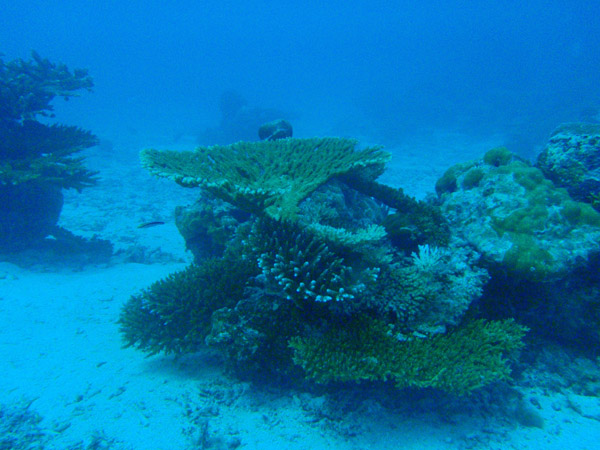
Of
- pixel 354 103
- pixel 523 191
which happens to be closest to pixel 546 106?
pixel 354 103

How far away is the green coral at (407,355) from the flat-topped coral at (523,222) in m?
0.80

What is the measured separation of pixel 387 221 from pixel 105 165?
22.1 meters

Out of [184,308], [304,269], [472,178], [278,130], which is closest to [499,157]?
[472,178]

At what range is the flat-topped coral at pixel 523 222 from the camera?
3.61 m

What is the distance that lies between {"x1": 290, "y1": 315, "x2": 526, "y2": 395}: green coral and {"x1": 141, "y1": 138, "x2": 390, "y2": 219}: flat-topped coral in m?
1.56

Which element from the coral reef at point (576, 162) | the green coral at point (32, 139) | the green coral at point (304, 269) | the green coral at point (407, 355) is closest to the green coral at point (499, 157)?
the coral reef at point (576, 162)

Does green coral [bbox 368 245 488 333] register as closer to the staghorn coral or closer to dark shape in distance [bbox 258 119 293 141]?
the staghorn coral

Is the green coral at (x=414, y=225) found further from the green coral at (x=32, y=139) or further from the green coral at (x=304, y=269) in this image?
the green coral at (x=32, y=139)

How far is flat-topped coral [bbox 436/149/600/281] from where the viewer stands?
3609 mm

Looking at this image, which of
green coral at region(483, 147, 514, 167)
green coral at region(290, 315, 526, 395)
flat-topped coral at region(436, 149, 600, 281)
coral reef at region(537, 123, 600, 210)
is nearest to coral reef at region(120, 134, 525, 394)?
green coral at region(290, 315, 526, 395)

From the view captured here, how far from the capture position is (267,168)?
15.9 ft

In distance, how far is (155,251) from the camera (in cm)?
934

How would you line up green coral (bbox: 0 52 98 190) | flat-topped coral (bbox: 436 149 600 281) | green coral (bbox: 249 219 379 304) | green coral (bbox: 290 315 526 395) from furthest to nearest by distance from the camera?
green coral (bbox: 0 52 98 190)
flat-topped coral (bbox: 436 149 600 281)
green coral (bbox: 249 219 379 304)
green coral (bbox: 290 315 526 395)

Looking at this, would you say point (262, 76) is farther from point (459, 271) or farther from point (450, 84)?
point (459, 271)
